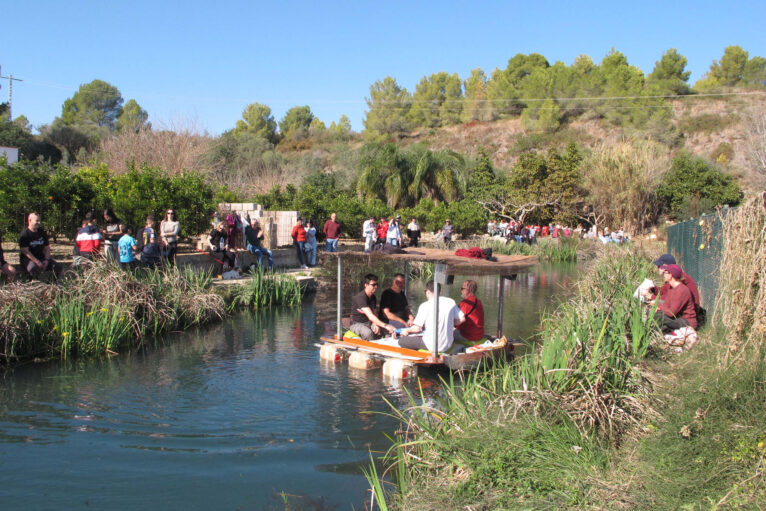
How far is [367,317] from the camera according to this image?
10.4 metres

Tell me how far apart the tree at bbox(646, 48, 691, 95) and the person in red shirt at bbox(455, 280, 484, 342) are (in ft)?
195

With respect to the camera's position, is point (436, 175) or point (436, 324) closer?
point (436, 324)

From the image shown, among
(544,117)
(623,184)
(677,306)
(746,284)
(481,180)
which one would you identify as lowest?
(677,306)

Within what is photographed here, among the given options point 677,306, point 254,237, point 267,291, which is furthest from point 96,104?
point 677,306

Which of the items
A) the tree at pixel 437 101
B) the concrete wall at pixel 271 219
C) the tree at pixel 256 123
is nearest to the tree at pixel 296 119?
the tree at pixel 256 123

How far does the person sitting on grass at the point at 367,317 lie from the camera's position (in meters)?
10.2

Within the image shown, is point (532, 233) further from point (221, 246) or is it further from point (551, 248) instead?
point (221, 246)

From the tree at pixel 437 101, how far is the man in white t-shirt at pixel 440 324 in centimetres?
6823

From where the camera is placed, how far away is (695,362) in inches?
222

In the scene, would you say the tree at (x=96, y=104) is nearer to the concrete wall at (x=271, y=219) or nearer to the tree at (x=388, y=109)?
the tree at (x=388, y=109)

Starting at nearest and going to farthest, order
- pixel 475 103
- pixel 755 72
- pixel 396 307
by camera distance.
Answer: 1. pixel 396 307
2. pixel 755 72
3. pixel 475 103

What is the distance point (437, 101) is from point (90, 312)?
74.4 metres

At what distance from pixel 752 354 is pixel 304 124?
84752 mm

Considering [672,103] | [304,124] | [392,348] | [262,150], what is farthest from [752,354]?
[304,124]
